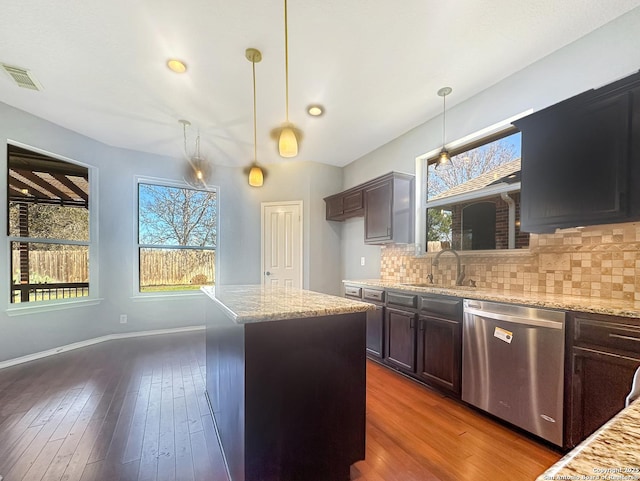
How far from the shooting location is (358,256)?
4570 millimetres

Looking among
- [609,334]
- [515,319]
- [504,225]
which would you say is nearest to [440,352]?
[515,319]

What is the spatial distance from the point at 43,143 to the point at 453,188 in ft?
16.3

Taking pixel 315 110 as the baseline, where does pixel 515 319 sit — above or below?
below

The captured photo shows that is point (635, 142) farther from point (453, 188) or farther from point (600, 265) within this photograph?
point (453, 188)

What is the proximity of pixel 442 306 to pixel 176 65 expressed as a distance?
10.2 feet

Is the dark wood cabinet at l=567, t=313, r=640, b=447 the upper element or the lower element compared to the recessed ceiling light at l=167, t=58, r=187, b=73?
lower

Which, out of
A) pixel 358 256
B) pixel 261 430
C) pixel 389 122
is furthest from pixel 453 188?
pixel 261 430

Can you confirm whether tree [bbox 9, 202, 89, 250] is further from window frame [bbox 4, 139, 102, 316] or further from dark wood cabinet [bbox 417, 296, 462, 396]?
dark wood cabinet [bbox 417, 296, 462, 396]

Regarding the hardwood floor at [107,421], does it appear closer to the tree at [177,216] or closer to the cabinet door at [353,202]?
the tree at [177,216]

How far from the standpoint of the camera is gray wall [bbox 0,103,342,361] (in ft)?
10.8

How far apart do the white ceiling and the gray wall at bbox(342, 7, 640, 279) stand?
0.25 feet

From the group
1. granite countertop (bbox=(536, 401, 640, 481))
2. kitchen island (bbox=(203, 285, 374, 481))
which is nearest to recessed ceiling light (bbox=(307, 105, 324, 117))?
kitchen island (bbox=(203, 285, 374, 481))

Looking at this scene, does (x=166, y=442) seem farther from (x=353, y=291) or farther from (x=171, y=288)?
(x=171, y=288)

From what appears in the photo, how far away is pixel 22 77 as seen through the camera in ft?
A: 8.62
